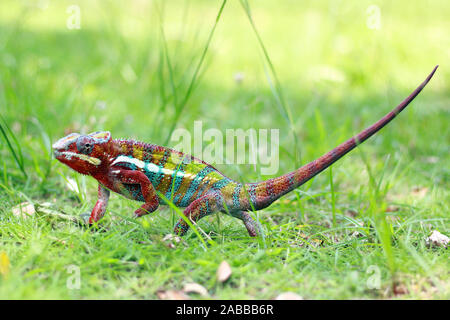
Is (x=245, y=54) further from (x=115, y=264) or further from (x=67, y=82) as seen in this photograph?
(x=115, y=264)

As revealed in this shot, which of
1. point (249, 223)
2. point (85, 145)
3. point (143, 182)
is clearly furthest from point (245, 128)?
point (85, 145)

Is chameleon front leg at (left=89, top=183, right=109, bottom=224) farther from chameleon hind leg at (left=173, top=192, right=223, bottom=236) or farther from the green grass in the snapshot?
chameleon hind leg at (left=173, top=192, right=223, bottom=236)

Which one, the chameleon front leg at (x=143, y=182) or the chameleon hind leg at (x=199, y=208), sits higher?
the chameleon front leg at (x=143, y=182)

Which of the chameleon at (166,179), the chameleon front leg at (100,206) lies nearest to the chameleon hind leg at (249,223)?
the chameleon at (166,179)

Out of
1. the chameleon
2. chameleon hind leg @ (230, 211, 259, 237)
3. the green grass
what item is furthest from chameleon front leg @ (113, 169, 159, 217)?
chameleon hind leg @ (230, 211, 259, 237)

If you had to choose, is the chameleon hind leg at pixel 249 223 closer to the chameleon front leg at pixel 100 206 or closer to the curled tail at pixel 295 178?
the curled tail at pixel 295 178

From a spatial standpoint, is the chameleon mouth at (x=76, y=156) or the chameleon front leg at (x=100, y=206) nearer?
the chameleon mouth at (x=76, y=156)

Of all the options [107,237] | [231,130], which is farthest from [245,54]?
[107,237]
